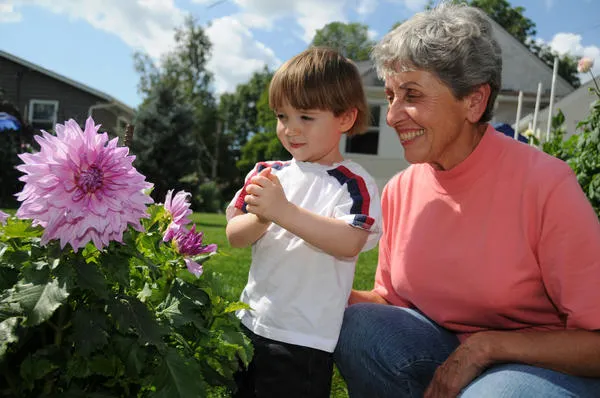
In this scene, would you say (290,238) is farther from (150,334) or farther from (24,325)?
(24,325)

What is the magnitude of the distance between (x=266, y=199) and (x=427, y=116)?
0.62 m

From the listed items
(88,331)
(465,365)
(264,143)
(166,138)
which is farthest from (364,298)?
(264,143)

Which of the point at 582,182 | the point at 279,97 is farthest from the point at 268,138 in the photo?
the point at 279,97

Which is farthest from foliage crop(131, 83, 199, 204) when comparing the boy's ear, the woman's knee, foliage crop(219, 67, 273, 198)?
foliage crop(219, 67, 273, 198)

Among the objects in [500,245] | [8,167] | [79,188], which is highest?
A: [79,188]

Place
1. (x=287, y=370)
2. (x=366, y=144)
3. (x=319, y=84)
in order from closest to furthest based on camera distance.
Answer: (x=287, y=370) < (x=319, y=84) < (x=366, y=144)

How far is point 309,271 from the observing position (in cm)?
198

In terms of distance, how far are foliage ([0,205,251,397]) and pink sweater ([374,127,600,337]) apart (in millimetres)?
860

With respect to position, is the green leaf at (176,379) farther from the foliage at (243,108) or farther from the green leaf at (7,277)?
the foliage at (243,108)

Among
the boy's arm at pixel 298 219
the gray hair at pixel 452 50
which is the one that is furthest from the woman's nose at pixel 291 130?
the gray hair at pixel 452 50

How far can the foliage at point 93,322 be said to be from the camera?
1.19m

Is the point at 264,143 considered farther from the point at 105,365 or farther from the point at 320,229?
the point at 105,365

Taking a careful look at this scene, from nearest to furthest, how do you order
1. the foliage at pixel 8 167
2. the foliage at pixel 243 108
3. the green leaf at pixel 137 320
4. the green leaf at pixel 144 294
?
the green leaf at pixel 137 320
the green leaf at pixel 144 294
the foliage at pixel 8 167
the foliage at pixel 243 108

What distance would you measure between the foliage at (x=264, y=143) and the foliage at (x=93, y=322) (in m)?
28.4
